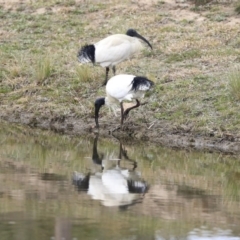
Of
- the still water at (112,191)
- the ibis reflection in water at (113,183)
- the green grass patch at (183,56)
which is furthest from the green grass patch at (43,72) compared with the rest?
the ibis reflection in water at (113,183)

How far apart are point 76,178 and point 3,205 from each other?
1.82 m

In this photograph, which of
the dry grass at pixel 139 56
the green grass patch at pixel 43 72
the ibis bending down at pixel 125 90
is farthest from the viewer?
the green grass patch at pixel 43 72

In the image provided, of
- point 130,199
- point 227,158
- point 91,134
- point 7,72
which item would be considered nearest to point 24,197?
point 130,199

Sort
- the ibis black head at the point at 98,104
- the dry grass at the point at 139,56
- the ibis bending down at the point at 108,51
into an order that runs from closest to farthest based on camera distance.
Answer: the ibis black head at the point at 98,104, the dry grass at the point at 139,56, the ibis bending down at the point at 108,51

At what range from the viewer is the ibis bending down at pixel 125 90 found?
543 inches

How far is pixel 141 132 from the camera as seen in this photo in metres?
14.4

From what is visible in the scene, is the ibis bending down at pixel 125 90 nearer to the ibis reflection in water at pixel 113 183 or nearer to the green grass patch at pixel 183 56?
the ibis reflection in water at pixel 113 183

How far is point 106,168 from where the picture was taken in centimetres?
1188

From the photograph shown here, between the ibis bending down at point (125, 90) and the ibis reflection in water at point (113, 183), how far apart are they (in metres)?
1.62

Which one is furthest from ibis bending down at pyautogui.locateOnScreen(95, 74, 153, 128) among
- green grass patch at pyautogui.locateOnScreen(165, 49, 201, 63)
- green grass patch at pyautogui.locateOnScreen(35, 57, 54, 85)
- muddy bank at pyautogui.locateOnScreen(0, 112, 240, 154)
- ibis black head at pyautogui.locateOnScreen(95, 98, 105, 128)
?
green grass patch at pyautogui.locateOnScreen(165, 49, 201, 63)

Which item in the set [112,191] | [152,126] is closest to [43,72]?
[152,126]

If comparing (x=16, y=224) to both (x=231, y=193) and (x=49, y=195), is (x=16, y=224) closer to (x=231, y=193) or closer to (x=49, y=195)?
(x=49, y=195)

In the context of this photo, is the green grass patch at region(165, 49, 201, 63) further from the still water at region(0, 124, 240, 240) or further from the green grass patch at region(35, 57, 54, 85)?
the still water at region(0, 124, 240, 240)

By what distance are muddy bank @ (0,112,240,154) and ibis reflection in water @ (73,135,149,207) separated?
1594 millimetres
